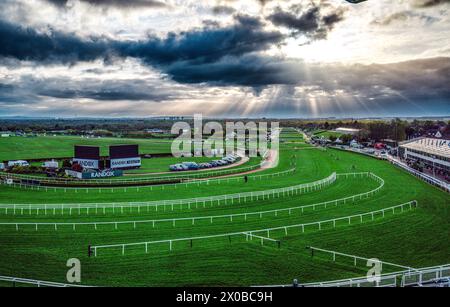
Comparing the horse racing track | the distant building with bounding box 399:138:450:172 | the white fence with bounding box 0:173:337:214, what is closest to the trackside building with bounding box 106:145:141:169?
the horse racing track

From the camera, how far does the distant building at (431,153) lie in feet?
119

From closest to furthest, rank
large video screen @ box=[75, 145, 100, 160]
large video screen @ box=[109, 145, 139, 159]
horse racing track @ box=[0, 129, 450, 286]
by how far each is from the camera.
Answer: horse racing track @ box=[0, 129, 450, 286] → large video screen @ box=[75, 145, 100, 160] → large video screen @ box=[109, 145, 139, 159]

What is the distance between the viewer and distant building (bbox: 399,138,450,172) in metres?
36.3

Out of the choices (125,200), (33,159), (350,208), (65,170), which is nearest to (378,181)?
(350,208)

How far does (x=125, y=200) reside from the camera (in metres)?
25.0

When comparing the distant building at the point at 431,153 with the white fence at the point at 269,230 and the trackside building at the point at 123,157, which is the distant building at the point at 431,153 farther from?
the trackside building at the point at 123,157

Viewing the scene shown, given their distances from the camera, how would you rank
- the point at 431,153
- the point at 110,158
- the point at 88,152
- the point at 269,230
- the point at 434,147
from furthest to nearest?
the point at 110,158
the point at 88,152
the point at 434,147
the point at 431,153
the point at 269,230

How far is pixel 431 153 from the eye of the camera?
39.9 meters

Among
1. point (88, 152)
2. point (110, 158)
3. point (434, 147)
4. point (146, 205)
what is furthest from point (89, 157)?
point (434, 147)

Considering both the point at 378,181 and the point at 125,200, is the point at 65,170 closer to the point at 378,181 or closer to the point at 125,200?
the point at 125,200

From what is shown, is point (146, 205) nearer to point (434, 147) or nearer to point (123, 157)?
point (123, 157)

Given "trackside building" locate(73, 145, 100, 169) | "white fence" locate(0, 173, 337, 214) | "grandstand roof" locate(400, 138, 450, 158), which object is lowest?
"white fence" locate(0, 173, 337, 214)

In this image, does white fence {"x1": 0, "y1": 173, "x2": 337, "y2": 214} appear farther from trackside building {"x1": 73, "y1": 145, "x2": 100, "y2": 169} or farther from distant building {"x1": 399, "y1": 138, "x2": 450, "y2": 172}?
trackside building {"x1": 73, "y1": 145, "x2": 100, "y2": 169}

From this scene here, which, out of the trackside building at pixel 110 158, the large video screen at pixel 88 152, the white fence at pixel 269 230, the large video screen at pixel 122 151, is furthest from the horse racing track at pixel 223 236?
the large video screen at pixel 122 151
